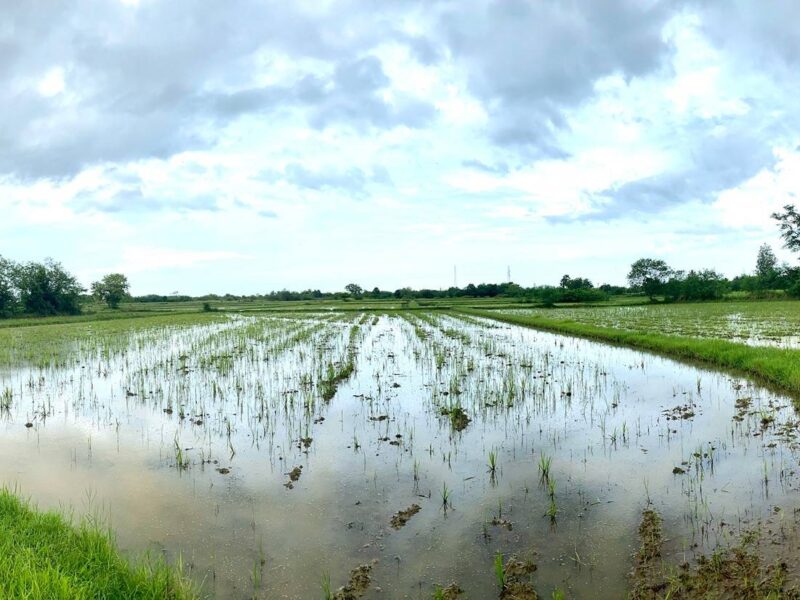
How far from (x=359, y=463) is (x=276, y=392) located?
4.43 m

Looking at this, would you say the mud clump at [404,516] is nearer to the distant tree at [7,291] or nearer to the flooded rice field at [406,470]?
the flooded rice field at [406,470]

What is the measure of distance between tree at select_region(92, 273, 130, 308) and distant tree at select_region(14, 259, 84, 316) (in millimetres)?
11856

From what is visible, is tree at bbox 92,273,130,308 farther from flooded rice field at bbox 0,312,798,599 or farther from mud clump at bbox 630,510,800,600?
mud clump at bbox 630,510,800,600

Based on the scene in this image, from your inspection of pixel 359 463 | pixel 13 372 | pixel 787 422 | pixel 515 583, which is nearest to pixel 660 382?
pixel 787 422

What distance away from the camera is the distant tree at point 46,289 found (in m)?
51.9

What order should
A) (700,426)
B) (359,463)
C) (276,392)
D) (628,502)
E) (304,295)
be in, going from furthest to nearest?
(304,295)
(276,392)
(700,426)
(359,463)
(628,502)

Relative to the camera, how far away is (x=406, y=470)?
5.60 m

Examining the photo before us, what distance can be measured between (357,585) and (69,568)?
1917 millimetres

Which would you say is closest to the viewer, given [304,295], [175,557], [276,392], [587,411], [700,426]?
[175,557]

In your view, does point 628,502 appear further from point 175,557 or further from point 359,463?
point 175,557

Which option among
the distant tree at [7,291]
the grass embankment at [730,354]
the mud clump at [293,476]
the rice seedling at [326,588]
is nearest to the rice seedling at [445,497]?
the rice seedling at [326,588]

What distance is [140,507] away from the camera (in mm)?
4797

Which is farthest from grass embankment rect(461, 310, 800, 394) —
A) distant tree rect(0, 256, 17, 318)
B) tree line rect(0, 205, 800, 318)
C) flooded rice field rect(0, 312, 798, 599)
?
distant tree rect(0, 256, 17, 318)

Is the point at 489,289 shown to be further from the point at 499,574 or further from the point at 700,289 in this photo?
the point at 499,574
